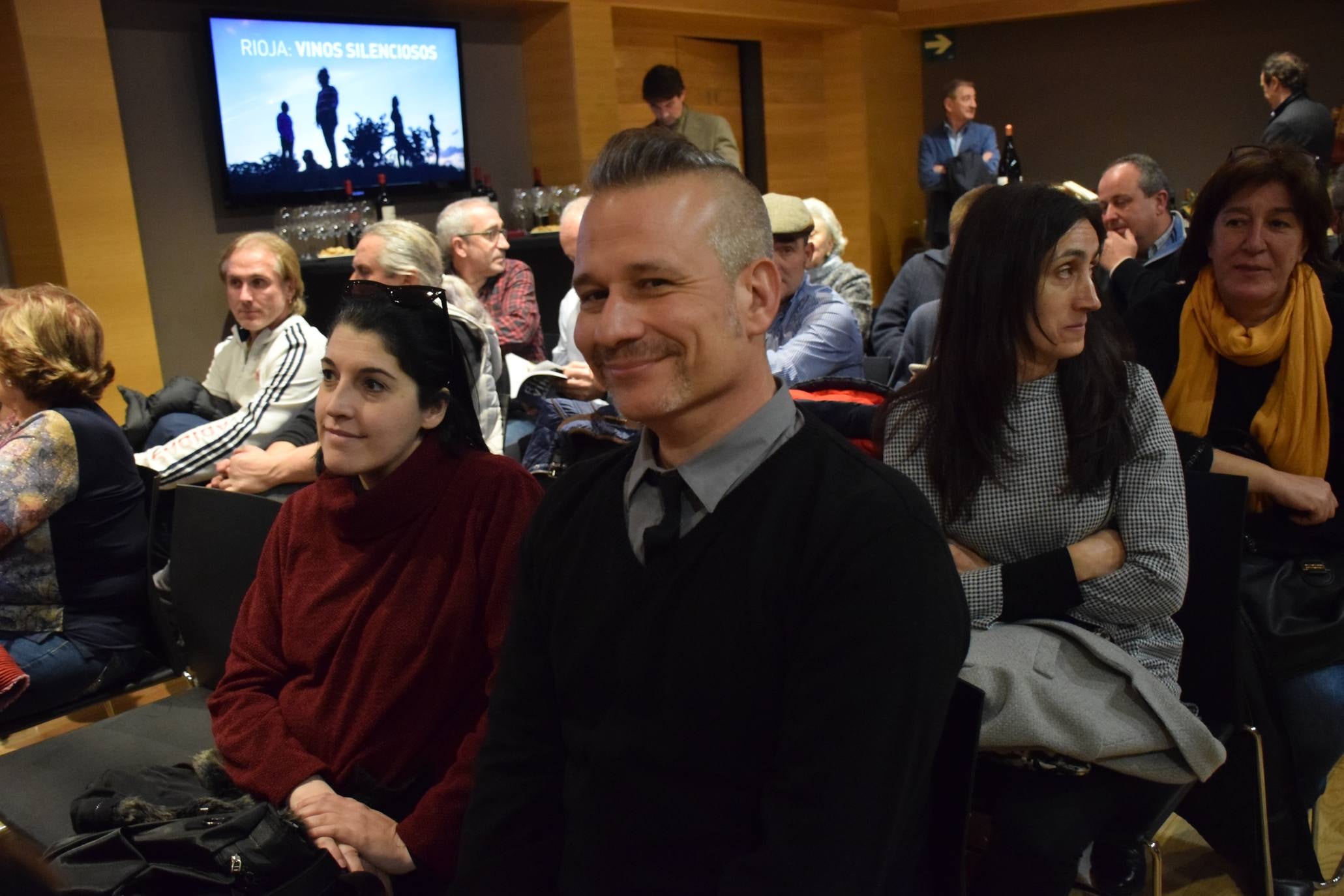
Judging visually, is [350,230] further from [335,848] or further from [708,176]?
[708,176]

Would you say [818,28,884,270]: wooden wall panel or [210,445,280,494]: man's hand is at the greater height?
[818,28,884,270]: wooden wall panel

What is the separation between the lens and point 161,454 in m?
3.24

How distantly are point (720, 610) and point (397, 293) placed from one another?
0.91 meters

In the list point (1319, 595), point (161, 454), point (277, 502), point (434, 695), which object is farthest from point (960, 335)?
point (161, 454)

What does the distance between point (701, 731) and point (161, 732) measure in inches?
56.9

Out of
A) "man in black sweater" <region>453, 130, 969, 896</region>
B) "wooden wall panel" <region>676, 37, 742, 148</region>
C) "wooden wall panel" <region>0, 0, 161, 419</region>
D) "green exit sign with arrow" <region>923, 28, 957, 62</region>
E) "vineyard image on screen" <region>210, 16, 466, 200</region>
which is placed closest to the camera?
"man in black sweater" <region>453, 130, 969, 896</region>

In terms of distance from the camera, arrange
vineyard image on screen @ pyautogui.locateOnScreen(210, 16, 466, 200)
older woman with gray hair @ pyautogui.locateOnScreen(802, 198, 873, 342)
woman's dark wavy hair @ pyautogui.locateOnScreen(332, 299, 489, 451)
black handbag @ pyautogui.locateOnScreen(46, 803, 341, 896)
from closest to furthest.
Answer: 1. black handbag @ pyautogui.locateOnScreen(46, 803, 341, 896)
2. woman's dark wavy hair @ pyautogui.locateOnScreen(332, 299, 489, 451)
3. older woman with gray hair @ pyautogui.locateOnScreen(802, 198, 873, 342)
4. vineyard image on screen @ pyautogui.locateOnScreen(210, 16, 466, 200)

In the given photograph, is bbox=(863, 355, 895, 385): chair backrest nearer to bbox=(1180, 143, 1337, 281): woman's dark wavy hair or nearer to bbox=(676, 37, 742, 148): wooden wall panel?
bbox=(1180, 143, 1337, 281): woman's dark wavy hair

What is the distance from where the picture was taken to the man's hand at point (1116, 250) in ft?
11.0

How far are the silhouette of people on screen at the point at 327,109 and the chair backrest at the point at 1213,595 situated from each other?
5115mm

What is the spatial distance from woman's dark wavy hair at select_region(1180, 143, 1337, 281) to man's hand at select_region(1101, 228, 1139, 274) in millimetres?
875

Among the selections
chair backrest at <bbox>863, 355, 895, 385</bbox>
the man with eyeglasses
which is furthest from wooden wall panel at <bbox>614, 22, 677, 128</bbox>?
chair backrest at <bbox>863, 355, 895, 385</bbox>

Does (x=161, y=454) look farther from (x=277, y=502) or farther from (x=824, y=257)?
(x=824, y=257)

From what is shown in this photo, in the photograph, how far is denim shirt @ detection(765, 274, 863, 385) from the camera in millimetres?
3092
